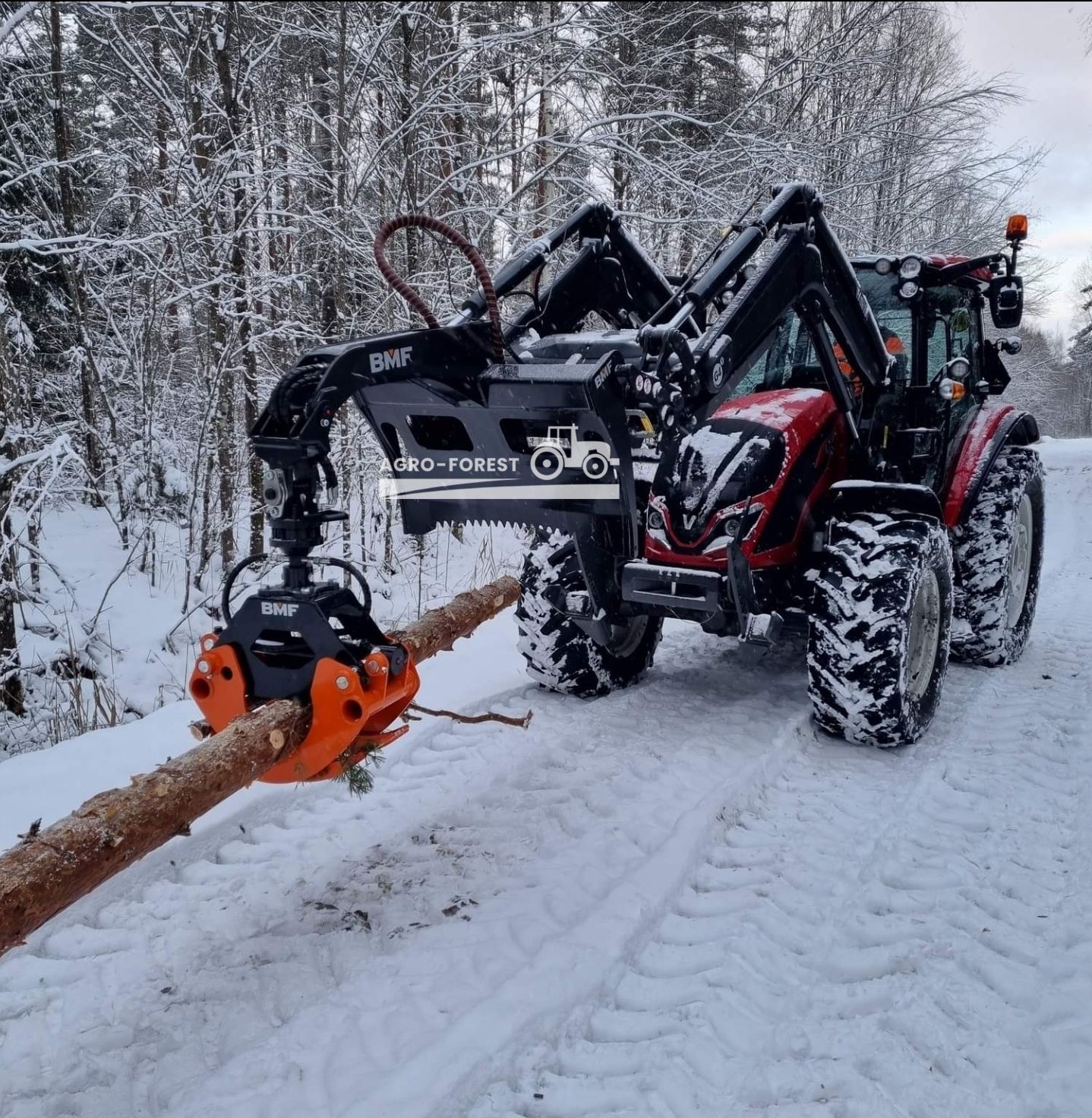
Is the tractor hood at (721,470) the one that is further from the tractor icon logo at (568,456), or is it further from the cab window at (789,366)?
the tractor icon logo at (568,456)

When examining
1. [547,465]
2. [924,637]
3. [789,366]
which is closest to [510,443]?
[547,465]

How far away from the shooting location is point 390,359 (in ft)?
9.17

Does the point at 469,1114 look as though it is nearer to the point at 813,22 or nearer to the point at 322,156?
the point at 322,156

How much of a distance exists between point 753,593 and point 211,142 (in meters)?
7.06

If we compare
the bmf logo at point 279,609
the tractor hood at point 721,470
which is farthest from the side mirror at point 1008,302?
the bmf logo at point 279,609

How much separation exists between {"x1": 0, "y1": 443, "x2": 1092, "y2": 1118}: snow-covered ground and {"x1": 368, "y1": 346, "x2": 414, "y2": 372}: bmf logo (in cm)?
170

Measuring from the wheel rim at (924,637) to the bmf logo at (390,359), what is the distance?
9.18 feet

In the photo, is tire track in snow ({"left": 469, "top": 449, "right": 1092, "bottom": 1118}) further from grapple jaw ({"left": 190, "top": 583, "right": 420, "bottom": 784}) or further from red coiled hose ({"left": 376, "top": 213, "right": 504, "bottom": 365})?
red coiled hose ({"left": 376, "top": 213, "right": 504, "bottom": 365})

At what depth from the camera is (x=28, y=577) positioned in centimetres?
784

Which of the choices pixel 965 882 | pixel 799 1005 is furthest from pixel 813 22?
pixel 799 1005

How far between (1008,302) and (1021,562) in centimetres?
204

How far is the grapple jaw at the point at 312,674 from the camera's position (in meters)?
2.50

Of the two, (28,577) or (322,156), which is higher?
(322,156)

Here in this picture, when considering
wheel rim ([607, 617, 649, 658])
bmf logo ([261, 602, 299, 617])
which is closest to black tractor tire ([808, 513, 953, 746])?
wheel rim ([607, 617, 649, 658])
